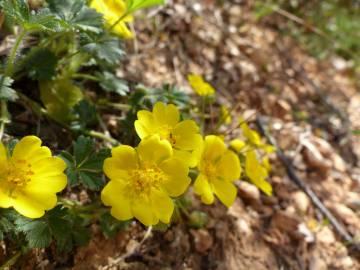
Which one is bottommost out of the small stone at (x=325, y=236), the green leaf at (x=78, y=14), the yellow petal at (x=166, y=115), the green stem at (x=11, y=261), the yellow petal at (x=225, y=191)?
the small stone at (x=325, y=236)

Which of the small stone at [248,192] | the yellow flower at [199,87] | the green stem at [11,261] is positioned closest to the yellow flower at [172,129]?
the yellow flower at [199,87]

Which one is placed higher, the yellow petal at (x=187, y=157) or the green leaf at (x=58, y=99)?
the yellow petal at (x=187, y=157)

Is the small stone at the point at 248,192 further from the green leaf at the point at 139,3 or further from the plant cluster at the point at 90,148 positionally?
the green leaf at the point at 139,3

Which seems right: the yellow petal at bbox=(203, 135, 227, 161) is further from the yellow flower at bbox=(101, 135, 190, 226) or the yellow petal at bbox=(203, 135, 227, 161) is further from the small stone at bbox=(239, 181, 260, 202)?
the small stone at bbox=(239, 181, 260, 202)

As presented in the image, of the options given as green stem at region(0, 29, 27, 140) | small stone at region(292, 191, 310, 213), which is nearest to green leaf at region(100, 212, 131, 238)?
green stem at region(0, 29, 27, 140)

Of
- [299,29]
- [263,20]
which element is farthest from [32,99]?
[299,29]

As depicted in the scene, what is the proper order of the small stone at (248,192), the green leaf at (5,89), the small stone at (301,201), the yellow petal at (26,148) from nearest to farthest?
the yellow petal at (26,148) < the green leaf at (5,89) < the small stone at (248,192) < the small stone at (301,201)

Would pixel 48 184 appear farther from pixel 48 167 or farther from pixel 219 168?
pixel 219 168
